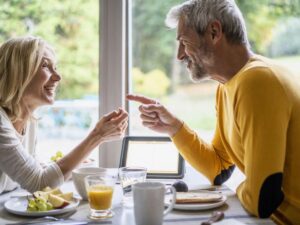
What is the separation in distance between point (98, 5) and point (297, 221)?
49.4 inches

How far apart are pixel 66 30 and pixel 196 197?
1115mm

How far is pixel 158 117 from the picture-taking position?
5.49 feet

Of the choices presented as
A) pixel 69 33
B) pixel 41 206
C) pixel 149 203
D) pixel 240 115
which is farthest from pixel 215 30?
pixel 69 33

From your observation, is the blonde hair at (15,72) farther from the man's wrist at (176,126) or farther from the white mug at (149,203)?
the white mug at (149,203)

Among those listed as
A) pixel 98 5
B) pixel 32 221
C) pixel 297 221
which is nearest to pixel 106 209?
pixel 32 221

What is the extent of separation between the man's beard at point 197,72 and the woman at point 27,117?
0.29 metres

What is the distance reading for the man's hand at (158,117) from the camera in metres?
1.66

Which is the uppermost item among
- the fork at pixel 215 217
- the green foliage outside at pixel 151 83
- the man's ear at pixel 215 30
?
the man's ear at pixel 215 30

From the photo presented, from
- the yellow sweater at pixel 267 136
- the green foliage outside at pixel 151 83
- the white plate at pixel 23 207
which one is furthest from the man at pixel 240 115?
the white plate at pixel 23 207

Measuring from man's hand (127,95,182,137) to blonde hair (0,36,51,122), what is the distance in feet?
1.24

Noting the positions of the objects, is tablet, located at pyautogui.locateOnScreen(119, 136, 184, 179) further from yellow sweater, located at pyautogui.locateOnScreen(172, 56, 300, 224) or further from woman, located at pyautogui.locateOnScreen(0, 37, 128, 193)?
yellow sweater, located at pyautogui.locateOnScreen(172, 56, 300, 224)

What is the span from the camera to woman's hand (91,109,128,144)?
1.61 meters

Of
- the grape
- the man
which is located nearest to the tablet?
the man

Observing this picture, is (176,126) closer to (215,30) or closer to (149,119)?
(149,119)
